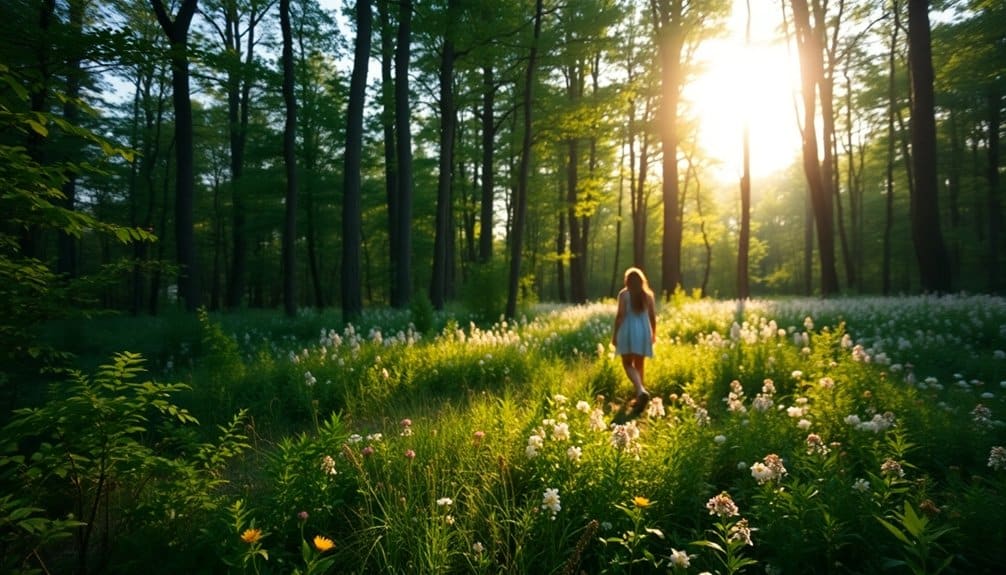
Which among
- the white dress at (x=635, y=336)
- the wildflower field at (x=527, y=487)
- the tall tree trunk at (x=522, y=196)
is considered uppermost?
the tall tree trunk at (x=522, y=196)

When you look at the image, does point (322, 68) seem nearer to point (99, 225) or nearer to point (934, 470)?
point (99, 225)

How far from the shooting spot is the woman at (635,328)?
18.9 feet

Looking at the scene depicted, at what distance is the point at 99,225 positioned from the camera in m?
2.93

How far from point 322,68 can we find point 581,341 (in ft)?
73.2

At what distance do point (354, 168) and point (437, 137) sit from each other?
9.87 meters

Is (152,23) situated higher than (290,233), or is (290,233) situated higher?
(152,23)

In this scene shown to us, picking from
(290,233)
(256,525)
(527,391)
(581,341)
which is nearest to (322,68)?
(290,233)

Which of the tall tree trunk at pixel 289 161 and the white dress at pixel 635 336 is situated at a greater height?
the tall tree trunk at pixel 289 161

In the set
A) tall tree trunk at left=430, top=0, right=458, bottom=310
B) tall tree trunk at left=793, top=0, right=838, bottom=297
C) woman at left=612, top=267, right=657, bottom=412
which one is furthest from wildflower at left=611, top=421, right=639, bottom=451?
tall tree trunk at left=793, top=0, right=838, bottom=297

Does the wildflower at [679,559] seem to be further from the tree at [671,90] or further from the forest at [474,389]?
the tree at [671,90]

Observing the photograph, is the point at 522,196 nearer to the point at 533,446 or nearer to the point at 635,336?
the point at 635,336

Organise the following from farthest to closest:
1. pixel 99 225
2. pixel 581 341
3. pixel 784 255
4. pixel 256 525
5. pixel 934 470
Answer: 1. pixel 784 255
2. pixel 581 341
3. pixel 934 470
4. pixel 99 225
5. pixel 256 525

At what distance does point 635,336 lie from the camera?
5793mm

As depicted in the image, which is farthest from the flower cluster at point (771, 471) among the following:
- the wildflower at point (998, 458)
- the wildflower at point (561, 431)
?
the wildflower at point (998, 458)
